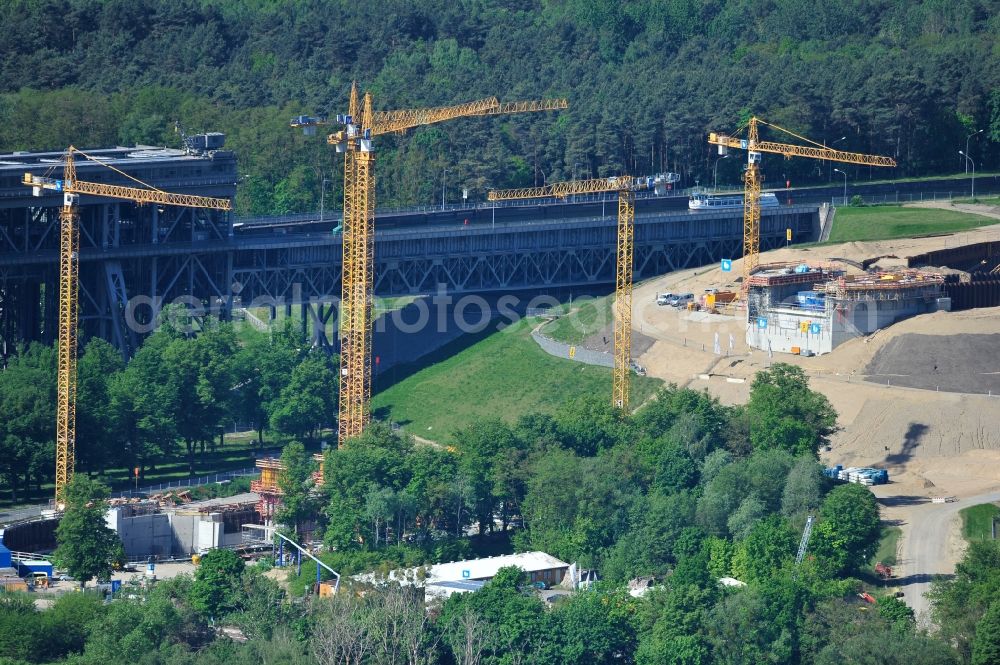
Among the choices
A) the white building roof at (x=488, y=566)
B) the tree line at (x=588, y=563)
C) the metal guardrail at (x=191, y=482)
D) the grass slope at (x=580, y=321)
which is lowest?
the metal guardrail at (x=191, y=482)

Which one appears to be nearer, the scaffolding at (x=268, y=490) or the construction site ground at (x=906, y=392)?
the construction site ground at (x=906, y=392)

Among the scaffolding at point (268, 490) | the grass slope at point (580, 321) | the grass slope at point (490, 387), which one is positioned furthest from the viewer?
the grass slope at point (580, 321)

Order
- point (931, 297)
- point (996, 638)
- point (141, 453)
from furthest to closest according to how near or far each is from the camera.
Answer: point (931, 297) < point (141, 453) < point (996, 638)

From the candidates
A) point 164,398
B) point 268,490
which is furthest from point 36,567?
point 164,398

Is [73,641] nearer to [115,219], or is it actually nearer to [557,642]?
[557,642]

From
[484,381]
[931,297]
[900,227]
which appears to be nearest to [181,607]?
[484,381]

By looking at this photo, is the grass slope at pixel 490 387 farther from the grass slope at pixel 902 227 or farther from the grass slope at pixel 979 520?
the grass slope at pixel 979 520

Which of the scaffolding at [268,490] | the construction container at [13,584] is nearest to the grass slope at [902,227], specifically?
the scaffolding at [268,490]
